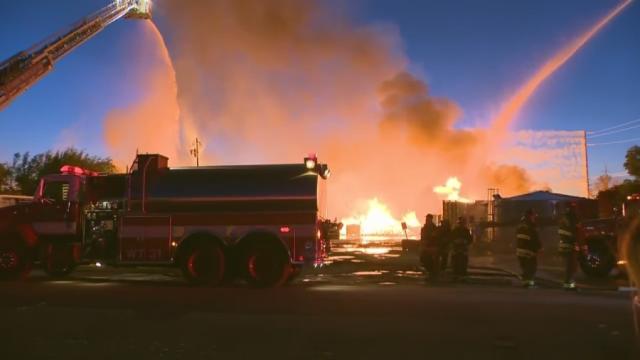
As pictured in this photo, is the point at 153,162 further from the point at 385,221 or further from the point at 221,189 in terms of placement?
the point at 385,221

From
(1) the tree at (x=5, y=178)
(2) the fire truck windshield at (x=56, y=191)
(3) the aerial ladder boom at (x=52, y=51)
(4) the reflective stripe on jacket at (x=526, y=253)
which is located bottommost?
(4) the reflective stripe on jacket at (x=526, y=253)

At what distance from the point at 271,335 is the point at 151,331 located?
1.54 m

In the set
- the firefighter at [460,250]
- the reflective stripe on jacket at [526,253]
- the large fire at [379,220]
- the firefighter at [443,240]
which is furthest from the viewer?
the large fire at [379,220]

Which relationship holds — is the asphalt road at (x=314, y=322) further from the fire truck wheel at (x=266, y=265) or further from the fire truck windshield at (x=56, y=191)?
the fire truck windshield at (x=56, y=191)

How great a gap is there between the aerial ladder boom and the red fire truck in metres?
20.4

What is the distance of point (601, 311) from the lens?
29.5 feet

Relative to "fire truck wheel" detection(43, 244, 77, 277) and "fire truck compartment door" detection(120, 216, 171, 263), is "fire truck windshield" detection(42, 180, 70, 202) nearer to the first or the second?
"fire truck wheel" detection(43, 244, 77, 277)

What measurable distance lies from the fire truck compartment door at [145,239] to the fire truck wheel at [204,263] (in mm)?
485

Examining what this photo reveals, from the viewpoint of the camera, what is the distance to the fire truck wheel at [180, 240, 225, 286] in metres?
12.5

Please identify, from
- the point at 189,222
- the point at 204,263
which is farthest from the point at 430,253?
the point at 189,222

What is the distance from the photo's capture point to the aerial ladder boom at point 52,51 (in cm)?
3136

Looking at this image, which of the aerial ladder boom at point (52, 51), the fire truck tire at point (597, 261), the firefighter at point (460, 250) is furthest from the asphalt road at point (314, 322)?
the aerial ladder boom at point (52, 51)

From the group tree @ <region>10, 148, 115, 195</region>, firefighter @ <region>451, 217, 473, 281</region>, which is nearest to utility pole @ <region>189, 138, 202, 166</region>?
tree @ <region>10, 148, 115, 195</region>

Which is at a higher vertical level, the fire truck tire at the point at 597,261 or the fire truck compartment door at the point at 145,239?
the fire truck compartment door at the point at 145,239
